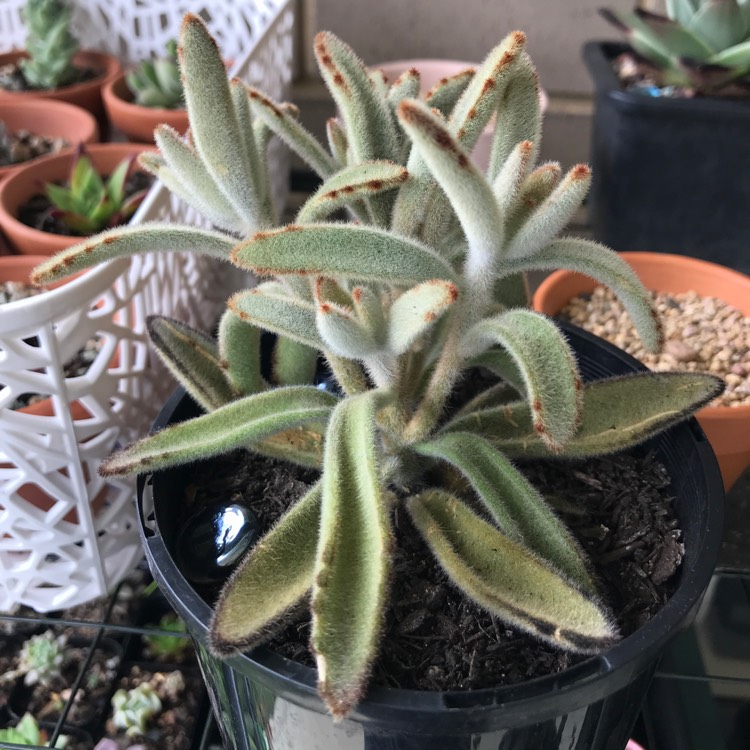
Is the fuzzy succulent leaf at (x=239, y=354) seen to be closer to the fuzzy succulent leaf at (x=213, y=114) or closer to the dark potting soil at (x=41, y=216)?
the fuzzy succulent leaf at (x=213, y=114)

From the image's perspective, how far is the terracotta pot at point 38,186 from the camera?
1.00m

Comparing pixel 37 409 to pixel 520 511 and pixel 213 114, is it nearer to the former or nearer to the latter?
pixel 213 114

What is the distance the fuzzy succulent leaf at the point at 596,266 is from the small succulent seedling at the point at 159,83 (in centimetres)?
95

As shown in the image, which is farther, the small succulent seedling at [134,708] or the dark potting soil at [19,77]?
the dark potting soil at [19,77]

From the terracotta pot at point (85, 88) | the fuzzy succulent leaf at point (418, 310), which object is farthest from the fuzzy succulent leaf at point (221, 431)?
the terracotta pot at point (85, 88)

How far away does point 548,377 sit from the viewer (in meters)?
0.47

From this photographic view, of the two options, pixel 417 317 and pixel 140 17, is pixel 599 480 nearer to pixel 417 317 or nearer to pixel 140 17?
pixel 417 317

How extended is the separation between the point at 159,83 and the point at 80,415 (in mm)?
762

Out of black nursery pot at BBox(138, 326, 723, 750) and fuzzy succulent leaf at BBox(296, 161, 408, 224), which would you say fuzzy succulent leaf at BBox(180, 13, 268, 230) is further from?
black nursery pot at BBox(138, 326, 723, 750)

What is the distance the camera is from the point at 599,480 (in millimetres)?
664

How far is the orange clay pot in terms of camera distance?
75cm

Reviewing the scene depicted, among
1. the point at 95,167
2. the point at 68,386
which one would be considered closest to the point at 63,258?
the point at 68,386

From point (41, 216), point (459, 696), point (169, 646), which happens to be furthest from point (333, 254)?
point (41, 216)

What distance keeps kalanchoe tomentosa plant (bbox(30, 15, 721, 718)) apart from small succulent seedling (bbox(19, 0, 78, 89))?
2.88 ft
